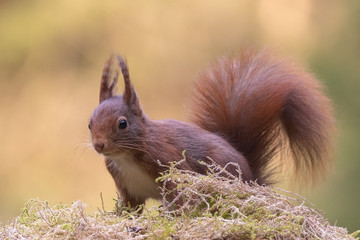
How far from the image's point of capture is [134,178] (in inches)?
75.1

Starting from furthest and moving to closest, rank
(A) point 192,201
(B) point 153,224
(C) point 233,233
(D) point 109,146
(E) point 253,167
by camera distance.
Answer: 1. (E) point 253,167
2. (D) point 109,146
3. (A) point 192,201
4. (B) point 153,224
5. (C) point 233,233

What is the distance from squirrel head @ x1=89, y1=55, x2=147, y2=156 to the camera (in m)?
1.79

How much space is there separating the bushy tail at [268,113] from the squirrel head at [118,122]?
0.46 metres

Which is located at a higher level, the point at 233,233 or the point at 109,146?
the point at 109,146

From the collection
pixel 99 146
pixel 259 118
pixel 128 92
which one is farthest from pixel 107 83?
pixel 259 118

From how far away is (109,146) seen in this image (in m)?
1.78

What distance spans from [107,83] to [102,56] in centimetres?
229

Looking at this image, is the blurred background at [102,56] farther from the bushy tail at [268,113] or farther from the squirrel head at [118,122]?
the squirrel head at [118,122]

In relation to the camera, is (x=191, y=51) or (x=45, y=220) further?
(x=191, y=51)

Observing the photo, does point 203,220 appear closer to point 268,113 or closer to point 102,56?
point 268,113

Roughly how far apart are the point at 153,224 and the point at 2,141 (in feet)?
9.62

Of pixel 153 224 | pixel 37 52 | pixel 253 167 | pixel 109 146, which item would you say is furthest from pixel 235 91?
pixel 37 52

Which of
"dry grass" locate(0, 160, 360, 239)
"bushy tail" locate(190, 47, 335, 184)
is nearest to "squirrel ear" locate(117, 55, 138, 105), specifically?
"dry grass" locate(0, 160, 360, 239)

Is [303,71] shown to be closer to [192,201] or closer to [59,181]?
[192,201]
